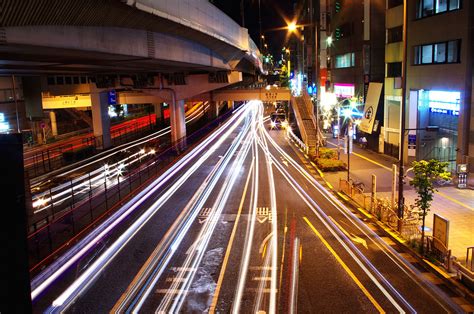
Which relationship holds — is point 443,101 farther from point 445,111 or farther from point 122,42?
point 122,42

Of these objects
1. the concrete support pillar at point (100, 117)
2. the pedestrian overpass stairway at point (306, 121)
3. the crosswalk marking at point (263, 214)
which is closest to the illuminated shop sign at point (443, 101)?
the pedestrian overpass stairway at point (306, 121)

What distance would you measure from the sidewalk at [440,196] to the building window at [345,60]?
12.3 m

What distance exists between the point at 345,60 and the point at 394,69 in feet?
43.3

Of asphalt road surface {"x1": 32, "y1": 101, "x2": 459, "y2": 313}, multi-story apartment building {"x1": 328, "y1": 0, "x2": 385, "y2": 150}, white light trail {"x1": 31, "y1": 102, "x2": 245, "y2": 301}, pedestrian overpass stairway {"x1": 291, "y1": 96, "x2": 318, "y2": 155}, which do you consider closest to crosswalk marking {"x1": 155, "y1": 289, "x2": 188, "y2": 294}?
asphalt road surface {"x1": 32, "y1": 101, "x2": 459, "y2": 313}

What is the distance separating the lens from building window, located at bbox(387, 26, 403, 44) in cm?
3426

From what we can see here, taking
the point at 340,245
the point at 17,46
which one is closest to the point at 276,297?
the point at 340,245

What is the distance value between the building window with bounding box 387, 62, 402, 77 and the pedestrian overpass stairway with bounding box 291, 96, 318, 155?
7942 millimetres

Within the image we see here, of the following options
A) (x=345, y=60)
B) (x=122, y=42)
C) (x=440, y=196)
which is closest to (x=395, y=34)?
(x=345, y=60)

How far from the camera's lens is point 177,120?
136 feet

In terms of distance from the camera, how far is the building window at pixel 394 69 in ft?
114

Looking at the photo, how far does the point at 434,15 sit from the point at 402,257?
A: 1916 centimetres

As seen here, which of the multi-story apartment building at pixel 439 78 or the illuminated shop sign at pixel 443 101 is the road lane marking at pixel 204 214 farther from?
the illuminated shop sign at pixel 443 101

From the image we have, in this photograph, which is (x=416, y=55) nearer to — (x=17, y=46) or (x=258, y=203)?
(x=258, y=203)

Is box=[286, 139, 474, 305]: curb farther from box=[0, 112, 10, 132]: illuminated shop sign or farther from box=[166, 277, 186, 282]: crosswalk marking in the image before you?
box=[0, 112, 10, 132]: illuminated shop sign
